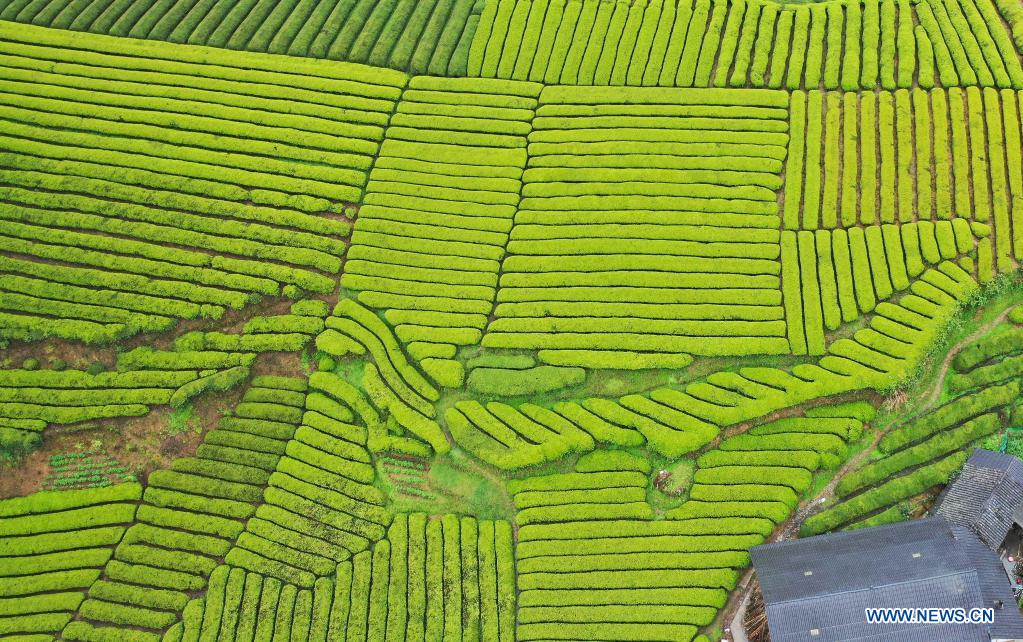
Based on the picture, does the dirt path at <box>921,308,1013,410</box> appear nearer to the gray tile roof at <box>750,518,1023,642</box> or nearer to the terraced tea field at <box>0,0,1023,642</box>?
the terraced tea field at <box>0,0,1023,642</box>

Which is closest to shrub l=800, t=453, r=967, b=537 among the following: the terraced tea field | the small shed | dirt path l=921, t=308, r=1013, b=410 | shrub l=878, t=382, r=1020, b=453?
the terraced tea field

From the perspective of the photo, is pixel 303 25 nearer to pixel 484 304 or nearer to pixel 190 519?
pixel 484 304

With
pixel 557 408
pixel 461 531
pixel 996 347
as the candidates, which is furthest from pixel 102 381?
pixel 996 347

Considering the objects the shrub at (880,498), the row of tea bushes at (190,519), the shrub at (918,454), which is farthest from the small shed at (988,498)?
the row of tea bushes at (190,519)

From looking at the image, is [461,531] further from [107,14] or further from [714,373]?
[107,14]

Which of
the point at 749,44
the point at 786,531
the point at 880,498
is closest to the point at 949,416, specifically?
the point at 880,498

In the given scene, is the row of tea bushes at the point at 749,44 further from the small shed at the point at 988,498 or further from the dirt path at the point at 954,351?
the small shed at the point at 988,498
